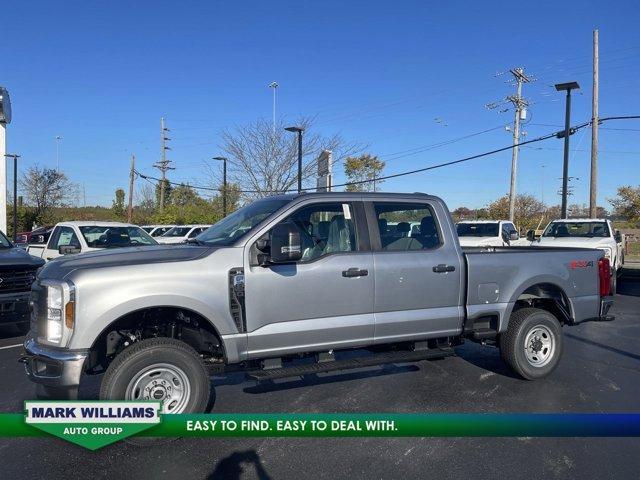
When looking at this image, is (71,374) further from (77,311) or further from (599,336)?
(599,336)

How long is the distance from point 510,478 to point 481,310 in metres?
2.12

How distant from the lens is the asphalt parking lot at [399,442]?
371cm

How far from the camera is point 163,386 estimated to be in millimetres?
4086

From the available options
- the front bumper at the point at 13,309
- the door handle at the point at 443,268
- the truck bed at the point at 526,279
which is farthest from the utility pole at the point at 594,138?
A: the front bumper at the point at 13,309

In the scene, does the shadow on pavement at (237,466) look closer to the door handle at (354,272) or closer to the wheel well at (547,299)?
the door handle at (354,272)

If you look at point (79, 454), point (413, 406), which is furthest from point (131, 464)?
point (413, 406)

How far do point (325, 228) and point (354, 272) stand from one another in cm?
54

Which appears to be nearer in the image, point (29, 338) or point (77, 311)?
point (77, 311)

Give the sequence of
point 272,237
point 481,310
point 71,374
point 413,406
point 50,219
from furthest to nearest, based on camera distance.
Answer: point 50,219, point 481,310, point 413,406, point 272,237, point 71,374

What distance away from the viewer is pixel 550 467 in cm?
377

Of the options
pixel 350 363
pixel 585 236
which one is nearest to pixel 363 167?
pixel 585 236

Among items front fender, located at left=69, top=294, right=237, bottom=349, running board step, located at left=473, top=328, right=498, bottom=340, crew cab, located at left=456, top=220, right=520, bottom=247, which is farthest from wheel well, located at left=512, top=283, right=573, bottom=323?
crew cab, located at left=456, top=220, right=520, bottom=247

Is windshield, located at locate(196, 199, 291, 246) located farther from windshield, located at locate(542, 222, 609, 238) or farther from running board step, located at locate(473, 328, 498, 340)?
windshield, located at locate(542, 222, 609, 238)

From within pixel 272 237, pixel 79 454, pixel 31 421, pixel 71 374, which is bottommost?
pixel 79 454
